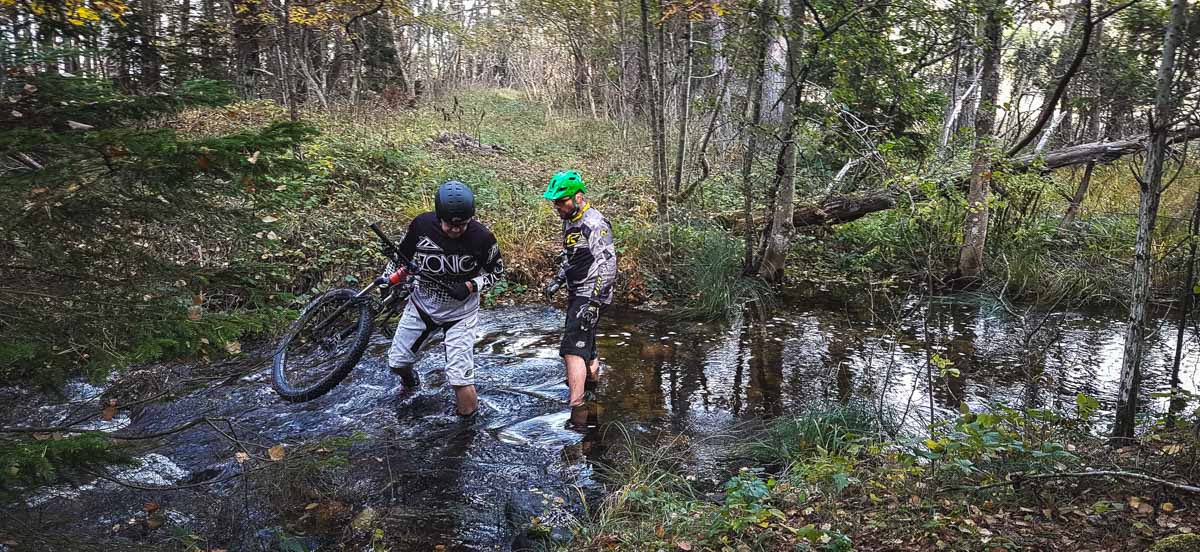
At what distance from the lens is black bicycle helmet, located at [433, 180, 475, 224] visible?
5160 mm

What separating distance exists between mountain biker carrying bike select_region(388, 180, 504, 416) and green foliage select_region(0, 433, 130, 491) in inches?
107

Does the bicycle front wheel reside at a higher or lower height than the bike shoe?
higher

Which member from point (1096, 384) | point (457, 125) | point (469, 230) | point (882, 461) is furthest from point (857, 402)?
point (457, 125)

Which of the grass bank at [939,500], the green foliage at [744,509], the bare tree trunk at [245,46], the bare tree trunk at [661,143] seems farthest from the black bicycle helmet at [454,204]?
the bare tree trunk at [245,46]

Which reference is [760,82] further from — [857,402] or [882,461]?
[882,461]

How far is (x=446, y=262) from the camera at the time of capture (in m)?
5.48

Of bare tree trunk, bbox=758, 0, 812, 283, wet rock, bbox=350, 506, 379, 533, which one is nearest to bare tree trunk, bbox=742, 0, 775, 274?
bare tree trunk, bbox=758, 0, 812, 283

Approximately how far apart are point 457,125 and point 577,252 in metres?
13.1

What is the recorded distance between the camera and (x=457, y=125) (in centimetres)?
1788

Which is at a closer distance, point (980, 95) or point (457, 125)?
point (980, 95)

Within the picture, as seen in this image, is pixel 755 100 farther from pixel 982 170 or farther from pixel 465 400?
pixel 465 400

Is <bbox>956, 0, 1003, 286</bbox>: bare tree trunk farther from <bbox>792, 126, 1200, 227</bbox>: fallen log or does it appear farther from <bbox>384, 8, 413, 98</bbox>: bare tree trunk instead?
<bbox>384, 8, 413, 98</bbox>: bare tree trunk

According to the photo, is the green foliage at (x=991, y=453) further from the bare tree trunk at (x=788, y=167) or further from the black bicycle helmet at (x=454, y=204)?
the bare tree trunk at (x=788, y=167)

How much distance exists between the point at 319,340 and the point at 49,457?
339cm
